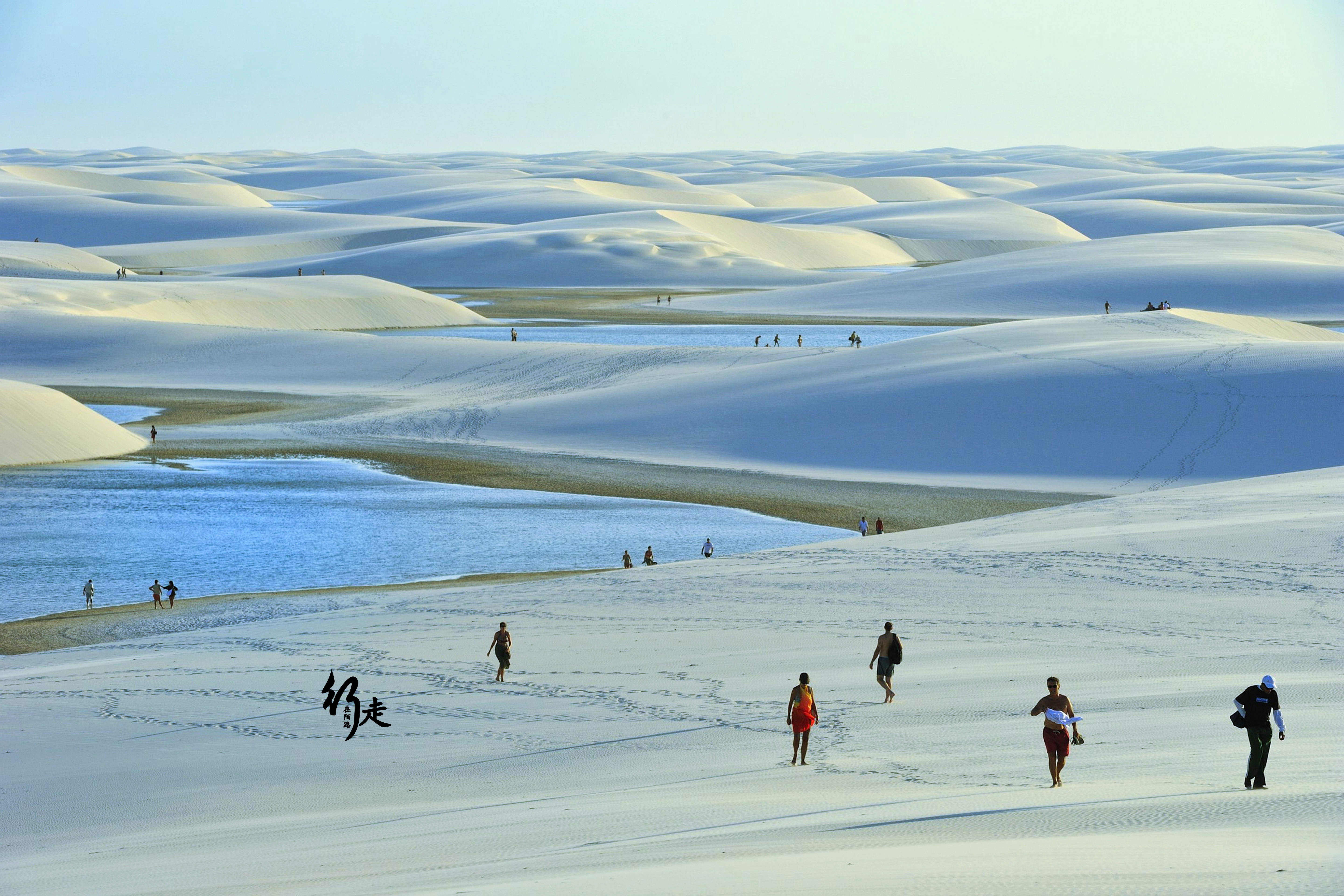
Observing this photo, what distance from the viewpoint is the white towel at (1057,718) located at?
8.47 m

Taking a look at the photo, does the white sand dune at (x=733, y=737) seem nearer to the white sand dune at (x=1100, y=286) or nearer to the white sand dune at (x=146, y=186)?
the white sand dune at (x=1100, y=286)

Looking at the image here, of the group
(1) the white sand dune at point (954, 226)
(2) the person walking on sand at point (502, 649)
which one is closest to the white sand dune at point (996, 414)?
(2) the person walking on sand at point (502, 649)

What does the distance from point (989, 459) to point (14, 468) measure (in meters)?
21.4

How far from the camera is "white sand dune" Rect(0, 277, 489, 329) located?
2201 inches

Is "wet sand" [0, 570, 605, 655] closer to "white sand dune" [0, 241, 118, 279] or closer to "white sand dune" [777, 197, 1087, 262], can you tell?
"white sand dune" [0, 241, 118, 279]

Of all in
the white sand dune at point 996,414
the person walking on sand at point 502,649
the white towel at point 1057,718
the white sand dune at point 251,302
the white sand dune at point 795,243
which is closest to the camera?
the white towel at point 1057,718

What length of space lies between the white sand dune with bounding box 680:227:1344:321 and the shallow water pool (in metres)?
38.2

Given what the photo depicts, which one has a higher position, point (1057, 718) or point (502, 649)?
point (1057, 718)

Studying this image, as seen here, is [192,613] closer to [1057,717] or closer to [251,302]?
[1057,717]

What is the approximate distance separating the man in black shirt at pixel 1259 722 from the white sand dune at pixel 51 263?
67.8 metres

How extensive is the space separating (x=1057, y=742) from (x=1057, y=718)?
0.58ft

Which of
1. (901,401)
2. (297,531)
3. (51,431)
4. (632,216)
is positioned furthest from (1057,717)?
(632,216)

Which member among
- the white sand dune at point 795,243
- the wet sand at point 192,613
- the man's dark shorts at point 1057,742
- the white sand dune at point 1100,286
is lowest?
the wet sand at point 192,613

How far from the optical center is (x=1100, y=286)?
62.6 m
